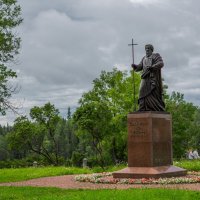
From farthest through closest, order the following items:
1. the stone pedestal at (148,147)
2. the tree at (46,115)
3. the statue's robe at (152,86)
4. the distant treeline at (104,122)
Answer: the tree at (46,115)
the distant treeline at (104,122)
the statue's robe at (152,86)
the stone pedestal at (148,147)

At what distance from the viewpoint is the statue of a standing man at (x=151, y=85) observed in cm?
1881

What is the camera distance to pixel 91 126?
3631 cm

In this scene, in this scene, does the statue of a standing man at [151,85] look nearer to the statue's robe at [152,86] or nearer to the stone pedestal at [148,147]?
the statue's robe at [152,86]

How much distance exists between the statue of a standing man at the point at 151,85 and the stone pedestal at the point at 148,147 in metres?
0.54

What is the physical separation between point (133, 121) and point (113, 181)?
2.74 meters

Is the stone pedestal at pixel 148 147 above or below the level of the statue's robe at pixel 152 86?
below

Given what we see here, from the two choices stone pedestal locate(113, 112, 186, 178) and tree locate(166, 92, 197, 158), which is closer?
stone pedestal locate(113, 112, 186, 178)

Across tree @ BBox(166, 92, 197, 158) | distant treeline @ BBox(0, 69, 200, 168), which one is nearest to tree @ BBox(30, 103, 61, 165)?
distant treeline @ BBox(0, 69, 200, 168)

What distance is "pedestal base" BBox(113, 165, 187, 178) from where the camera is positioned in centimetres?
1719

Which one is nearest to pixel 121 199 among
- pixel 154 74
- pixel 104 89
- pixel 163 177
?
pixel 163 177

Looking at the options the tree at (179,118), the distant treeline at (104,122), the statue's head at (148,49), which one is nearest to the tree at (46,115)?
the distant treeline at (104,122)

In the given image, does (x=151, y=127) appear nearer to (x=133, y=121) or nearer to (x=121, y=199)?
(x=133, y=121)

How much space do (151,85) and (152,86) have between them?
0.07 metres

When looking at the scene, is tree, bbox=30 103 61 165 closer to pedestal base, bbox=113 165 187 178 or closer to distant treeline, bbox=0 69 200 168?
distant treeline, bbox=0 69 200 168
